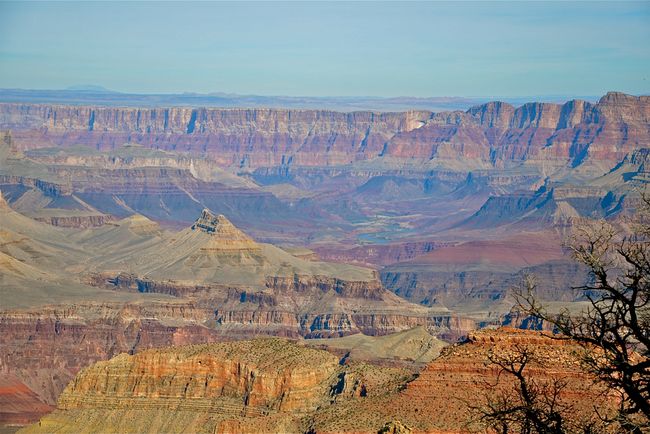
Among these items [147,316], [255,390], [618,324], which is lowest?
[147,316]

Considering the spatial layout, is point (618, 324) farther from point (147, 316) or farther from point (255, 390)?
point (147, 316)

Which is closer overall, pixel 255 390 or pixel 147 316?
pixel 255 390

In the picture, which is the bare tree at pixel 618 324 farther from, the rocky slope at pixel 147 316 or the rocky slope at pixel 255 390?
the rocky slope at pixel 147 316

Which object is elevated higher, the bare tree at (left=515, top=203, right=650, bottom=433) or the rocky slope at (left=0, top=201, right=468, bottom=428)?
the bare tree at (left=515, top=203, right=650, bottom=433)

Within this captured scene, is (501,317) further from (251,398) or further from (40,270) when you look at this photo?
(251,398)

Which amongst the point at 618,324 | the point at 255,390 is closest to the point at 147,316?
the point at 255,390

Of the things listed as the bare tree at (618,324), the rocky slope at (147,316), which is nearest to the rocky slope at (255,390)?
the bare tree at (618,324)

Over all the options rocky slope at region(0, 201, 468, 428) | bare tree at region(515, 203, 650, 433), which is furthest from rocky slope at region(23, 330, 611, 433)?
rocky slope at region(0, 201, 468, 428)

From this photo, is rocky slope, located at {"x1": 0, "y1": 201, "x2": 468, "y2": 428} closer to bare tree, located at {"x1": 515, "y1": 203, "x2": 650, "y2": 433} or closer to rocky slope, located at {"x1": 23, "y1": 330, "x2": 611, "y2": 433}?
rocky slope, located at {"x1": 23, "y1": 330, "x2": 611, "y2": 433}

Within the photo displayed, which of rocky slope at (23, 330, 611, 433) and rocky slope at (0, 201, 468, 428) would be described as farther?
rocky slope at (0, 201, 468, 428)

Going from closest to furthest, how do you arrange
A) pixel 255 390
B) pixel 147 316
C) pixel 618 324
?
1. pixel 618 324
2. pixel 255 390
3. pixel 147 316
